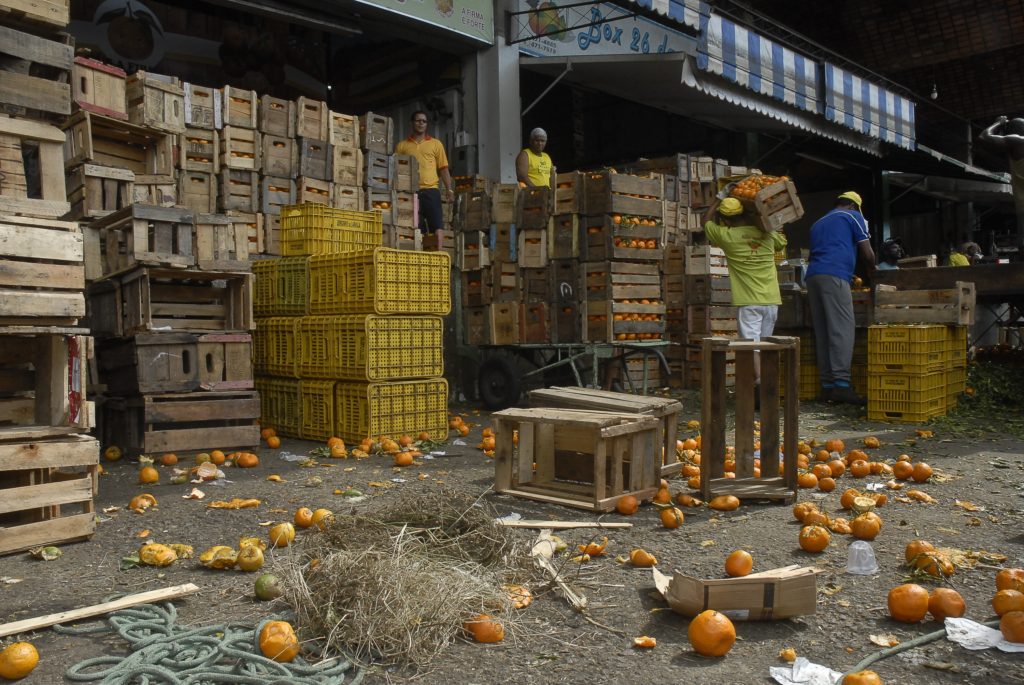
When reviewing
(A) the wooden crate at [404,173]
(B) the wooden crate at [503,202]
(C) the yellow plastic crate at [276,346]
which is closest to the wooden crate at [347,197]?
(A) the wooden crate at [404,173]

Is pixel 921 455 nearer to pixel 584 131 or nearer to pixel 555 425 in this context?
pixel 555 425

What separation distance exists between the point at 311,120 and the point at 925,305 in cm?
895

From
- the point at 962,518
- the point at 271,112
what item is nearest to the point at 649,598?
the point at 962,518

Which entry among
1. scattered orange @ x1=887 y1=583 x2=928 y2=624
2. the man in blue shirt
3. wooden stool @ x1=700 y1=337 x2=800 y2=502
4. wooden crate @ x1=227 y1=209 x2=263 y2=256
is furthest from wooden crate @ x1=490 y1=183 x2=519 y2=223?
scattered orange @ x1=887 y1=583 x2=928 y2=624

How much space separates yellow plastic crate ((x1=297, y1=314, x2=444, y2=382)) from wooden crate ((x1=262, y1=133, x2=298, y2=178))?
156 inches

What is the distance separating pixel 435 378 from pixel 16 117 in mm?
4663

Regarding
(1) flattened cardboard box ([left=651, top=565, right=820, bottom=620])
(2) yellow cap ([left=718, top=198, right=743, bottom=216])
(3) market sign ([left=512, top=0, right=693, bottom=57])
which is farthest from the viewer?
(3) market sign ([left=512, top=0, right=693, bottom=57])

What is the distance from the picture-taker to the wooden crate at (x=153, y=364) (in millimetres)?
7996

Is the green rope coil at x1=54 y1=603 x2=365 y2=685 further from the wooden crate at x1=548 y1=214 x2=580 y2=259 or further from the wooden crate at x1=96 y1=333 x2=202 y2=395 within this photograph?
the wooden crate at x1=548 y1=214 x2=580 y2=259

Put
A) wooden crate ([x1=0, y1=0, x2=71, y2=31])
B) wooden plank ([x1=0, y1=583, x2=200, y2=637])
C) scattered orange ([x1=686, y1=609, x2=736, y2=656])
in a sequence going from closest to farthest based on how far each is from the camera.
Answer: scattered orange ([x1=686, y1=609, x2=736, y2=656]) → wooden plank ([x1=0, y1=583, x2=200, y2=637]) → wooden crate ([x1=0, y1=0, x2=71, y2=31])

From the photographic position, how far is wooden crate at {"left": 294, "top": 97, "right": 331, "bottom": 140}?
12.8 metres

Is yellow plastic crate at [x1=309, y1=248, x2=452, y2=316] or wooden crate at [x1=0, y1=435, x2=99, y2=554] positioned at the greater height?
yellow plastic crate at [x1=309, y1=248, x2=452, y2=316]

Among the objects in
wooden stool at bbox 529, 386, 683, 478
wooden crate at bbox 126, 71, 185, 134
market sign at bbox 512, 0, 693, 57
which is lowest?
wooden stool at bbox 529, 386, 683, 478

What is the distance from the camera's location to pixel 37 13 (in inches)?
243
